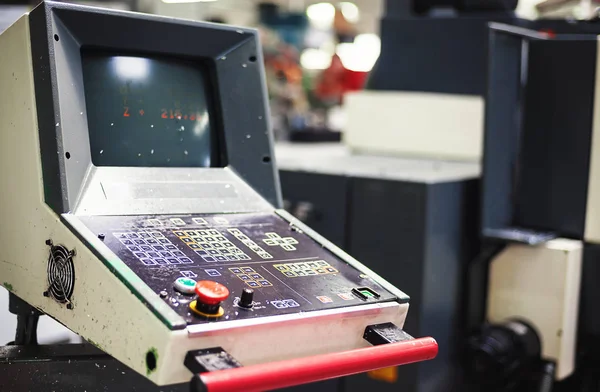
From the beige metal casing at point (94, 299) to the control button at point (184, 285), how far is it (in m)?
0.04

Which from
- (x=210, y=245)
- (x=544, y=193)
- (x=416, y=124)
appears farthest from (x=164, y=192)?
(x=416, y=124)

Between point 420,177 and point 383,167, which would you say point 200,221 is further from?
point 383,167

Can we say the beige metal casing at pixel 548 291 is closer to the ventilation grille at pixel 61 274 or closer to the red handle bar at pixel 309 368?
the red handle bar at pixel 309 368

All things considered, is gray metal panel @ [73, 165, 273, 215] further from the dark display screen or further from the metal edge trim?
the metal edge trim

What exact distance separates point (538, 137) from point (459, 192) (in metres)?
0.27

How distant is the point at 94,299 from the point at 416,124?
61.8 inches

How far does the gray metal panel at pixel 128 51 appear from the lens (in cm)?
98

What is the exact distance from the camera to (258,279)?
0.97 m

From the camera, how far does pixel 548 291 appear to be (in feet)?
5.93


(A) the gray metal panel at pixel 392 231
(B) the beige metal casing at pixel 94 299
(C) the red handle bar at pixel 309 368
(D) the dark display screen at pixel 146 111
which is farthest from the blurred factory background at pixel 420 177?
(C) the red handle bar at pixel 309 368

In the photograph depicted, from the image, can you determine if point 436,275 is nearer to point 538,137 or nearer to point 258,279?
point 538,137

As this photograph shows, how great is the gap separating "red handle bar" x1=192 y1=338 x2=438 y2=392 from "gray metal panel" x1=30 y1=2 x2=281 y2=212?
36 centimetres

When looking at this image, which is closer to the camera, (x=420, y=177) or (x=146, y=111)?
(x=146, y=111)

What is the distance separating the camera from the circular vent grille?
0.94 m
